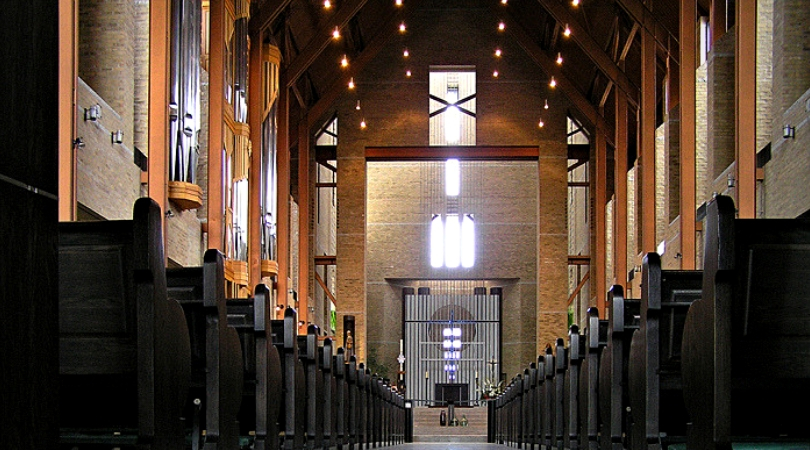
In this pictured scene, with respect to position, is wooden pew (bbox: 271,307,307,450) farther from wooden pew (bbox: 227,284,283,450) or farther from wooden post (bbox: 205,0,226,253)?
wooden post (bbox: 205,0,226,253)

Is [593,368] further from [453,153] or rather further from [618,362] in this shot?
[453,153]

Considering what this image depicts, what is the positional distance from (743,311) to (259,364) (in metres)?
3.21

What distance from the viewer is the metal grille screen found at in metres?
32.9

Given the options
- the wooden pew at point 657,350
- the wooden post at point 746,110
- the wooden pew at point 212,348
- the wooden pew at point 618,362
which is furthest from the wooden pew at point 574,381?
the wooden post at point 746,110

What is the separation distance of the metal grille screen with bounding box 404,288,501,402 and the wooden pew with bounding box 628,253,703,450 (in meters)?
27.5

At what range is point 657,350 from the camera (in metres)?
4.59

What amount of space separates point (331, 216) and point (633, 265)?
12.7 metres

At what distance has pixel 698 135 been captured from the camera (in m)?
17.9

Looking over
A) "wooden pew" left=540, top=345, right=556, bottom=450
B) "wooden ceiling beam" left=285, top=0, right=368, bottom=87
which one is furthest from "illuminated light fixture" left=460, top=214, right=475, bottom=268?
"wooden pew" left=540, top=345, right=556, bottom=450

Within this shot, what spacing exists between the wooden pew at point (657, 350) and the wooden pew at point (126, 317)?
2.00 metres

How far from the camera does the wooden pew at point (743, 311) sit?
3.21 meters

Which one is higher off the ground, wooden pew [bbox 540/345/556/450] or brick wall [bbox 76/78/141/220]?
brick wall [bbox 76/78/141/220]

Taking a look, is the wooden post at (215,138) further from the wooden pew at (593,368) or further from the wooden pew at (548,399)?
the wooden pew at (593,368)

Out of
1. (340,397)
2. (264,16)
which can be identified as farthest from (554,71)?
(340,397)
